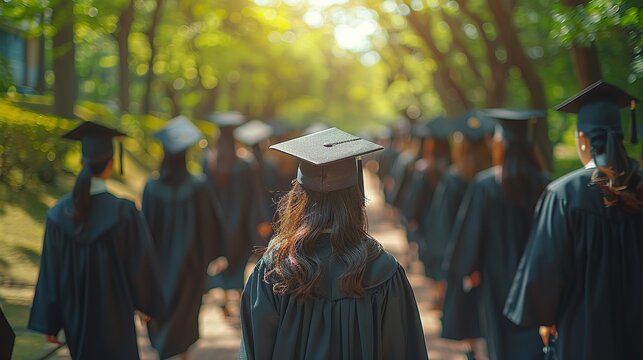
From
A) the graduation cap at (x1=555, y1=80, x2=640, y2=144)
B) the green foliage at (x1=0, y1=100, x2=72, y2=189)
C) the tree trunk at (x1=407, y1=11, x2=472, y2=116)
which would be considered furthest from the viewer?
the tree trunk at (x1=407, y1=11, x2=472, y2=116)

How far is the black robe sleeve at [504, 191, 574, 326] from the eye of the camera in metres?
3.87

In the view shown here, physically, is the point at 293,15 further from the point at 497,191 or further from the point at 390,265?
the point at 390,265

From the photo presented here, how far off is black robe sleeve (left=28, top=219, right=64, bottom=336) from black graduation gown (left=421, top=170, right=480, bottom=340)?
2.88 m

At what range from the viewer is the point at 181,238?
6117mm

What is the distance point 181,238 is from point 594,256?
3416 mm

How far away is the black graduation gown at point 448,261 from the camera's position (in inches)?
238

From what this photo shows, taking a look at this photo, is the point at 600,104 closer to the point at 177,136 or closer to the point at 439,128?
the point at 177,136

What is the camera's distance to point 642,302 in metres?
3.78

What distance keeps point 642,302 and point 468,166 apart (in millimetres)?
3738

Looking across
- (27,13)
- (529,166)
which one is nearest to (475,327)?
(529,166)

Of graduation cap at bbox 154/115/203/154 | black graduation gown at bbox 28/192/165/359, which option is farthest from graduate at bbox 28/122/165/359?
graduation cap at bbox 154/115/203/154

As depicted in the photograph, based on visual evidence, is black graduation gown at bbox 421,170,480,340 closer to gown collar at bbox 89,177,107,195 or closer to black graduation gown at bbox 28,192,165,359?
black graduation gown at bbox 28,192,165,359

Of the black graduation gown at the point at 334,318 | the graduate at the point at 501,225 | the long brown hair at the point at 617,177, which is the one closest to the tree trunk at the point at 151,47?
the graduate at the point at 501,225

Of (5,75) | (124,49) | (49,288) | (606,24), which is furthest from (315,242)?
(124,49)
